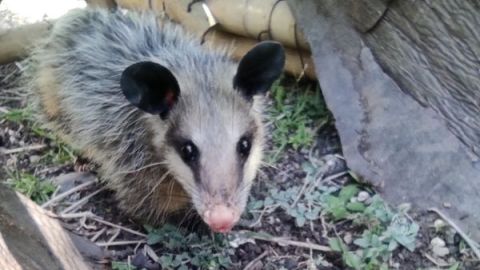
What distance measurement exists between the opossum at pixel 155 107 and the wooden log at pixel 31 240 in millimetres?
466

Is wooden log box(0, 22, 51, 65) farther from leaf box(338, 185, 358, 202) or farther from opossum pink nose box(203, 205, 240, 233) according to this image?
opossum pink nose box(203, 205, 240, 233)

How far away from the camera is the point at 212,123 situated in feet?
9.75

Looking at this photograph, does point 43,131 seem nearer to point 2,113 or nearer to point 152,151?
point 2,113

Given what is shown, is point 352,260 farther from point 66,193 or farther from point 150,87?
point 66,193

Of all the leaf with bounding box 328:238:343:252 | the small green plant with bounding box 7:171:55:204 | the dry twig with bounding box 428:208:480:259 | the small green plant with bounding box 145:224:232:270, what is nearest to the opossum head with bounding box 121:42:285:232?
the small green plant with bounding box 145:224:232:270

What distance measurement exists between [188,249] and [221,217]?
0.60 meters

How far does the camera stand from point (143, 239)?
3.34 m

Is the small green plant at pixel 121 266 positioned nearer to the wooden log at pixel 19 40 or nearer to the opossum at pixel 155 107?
the opossum at pixel 155 107

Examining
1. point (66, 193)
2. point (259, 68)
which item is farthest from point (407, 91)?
point (66, 193)

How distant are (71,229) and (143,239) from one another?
0.41 metres

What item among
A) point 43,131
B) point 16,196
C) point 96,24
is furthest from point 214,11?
point 16,196

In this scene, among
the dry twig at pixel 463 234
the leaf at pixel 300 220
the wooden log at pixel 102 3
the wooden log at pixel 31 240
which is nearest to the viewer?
the wooden log at pixel 31 240

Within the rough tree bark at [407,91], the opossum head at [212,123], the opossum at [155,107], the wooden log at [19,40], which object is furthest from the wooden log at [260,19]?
the wooden log at [19,40]

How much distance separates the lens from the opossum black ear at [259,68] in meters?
3.00
